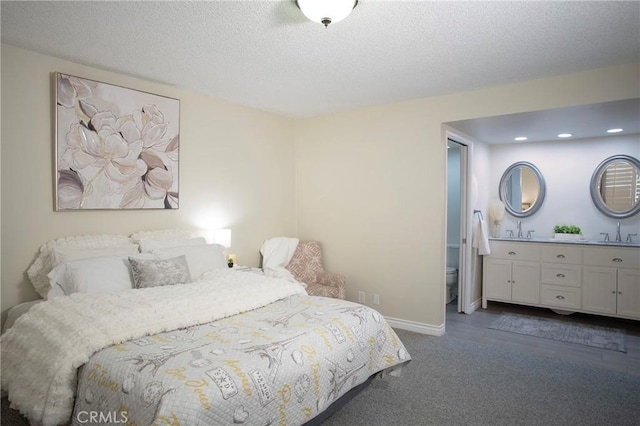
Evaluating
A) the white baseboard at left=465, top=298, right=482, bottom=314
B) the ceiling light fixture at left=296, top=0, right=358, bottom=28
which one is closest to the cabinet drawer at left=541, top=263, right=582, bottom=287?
the white baseboard at left=465, top=298, right=482, bottom=314

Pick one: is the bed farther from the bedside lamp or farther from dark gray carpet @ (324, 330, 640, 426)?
the bedside lamp

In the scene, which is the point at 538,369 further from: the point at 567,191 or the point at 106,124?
the point at 106,124

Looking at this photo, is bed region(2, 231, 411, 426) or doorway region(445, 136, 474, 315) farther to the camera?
doorway region(445, 136, 474, 315)

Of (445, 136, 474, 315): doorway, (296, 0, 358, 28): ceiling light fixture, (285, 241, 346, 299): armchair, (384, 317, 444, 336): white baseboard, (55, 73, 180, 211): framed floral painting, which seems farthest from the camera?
(445, 136, 474, 315): doorway

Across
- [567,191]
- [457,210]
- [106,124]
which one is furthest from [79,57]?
[567,191]

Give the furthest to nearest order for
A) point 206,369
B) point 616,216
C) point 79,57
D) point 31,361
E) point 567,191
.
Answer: point 567,191 < point 616,216 < point 79,57 < point 31,361 < point 206,369

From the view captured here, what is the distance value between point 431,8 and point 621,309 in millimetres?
4194

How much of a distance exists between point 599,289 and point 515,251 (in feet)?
3.21

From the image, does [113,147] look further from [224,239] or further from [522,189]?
[522,189]

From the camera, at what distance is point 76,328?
6.68ft

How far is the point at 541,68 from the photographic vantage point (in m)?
3.19

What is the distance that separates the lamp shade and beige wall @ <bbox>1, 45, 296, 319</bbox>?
7.5 inches

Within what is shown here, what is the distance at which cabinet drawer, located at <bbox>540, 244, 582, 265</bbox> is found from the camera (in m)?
4.62

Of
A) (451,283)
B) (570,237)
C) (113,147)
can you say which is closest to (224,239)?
(113,147)
